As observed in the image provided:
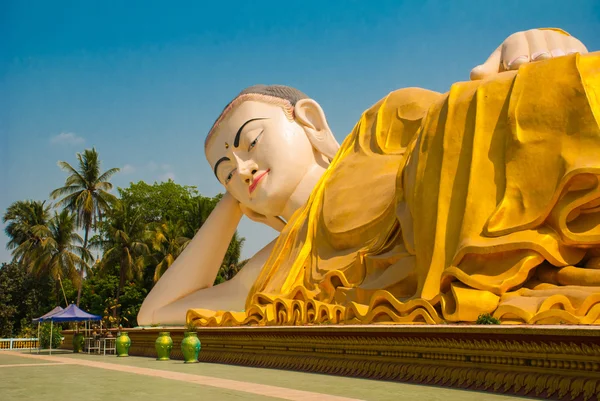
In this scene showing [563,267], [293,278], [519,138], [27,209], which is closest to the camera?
[563,267]

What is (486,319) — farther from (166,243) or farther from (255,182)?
(166,243)

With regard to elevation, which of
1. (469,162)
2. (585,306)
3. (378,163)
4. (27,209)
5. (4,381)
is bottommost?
(4,381)

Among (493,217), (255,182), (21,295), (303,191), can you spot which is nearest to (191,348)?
(255,182)

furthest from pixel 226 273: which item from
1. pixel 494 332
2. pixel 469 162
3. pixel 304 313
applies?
pixel 494 332

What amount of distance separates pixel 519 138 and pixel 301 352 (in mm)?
3570

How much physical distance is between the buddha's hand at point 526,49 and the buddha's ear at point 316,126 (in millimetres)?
5217

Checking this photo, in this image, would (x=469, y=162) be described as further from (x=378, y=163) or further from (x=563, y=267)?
(x=378, y=163)

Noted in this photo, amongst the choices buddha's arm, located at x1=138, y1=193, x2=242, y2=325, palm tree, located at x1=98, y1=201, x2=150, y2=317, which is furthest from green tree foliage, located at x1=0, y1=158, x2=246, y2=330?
buddha's arm, located at x1=138, y1=193, x2=242, y2=325

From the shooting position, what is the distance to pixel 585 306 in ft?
20.7

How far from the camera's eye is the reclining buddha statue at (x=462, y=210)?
23.3 feet

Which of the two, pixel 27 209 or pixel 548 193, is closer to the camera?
pixel 548 193

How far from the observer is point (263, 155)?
13852mm

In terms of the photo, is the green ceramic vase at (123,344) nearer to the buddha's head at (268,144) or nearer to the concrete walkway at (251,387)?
the buddha's head at (268,144)

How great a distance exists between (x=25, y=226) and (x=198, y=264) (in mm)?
17717
